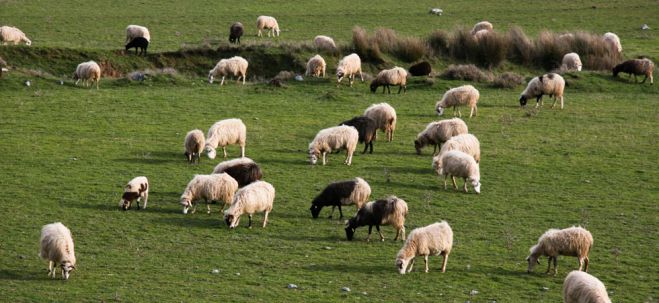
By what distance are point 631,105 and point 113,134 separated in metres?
18.2

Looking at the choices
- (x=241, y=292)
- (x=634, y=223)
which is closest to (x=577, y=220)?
(x=634, y=223)

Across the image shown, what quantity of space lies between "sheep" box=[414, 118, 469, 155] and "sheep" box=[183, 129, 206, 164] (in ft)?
19.4

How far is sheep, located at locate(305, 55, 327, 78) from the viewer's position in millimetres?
39031

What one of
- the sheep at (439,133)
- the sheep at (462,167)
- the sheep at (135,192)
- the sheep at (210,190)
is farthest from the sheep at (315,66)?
the sheep at (210,190)

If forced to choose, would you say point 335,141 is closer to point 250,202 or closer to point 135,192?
point 250,202

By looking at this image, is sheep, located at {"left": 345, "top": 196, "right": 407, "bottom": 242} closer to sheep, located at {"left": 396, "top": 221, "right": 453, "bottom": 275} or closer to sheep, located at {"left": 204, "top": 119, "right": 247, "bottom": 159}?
sheep, located at {"left": 396, "top": 221, "right": 453, "bottom": 275}

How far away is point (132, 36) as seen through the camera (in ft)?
145

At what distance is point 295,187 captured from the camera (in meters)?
24.8

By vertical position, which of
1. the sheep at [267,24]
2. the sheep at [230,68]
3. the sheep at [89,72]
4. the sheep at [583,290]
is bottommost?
the sheep at [583,290]

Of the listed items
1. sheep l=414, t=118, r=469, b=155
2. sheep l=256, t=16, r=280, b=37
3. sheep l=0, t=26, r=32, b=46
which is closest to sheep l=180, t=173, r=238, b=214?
sheep l=414, t=118, r=469, b=155

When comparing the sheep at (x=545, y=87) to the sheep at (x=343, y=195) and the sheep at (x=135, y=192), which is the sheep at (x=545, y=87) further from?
the sheep at (x=135, y=192)

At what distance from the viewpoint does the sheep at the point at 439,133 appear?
28.0 m

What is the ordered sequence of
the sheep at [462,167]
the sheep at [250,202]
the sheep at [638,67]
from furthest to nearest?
the sheep at [638,67]
the sheep at [462,167]
the sheep at [250,202]

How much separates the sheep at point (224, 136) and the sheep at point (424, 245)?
30.5 ft
